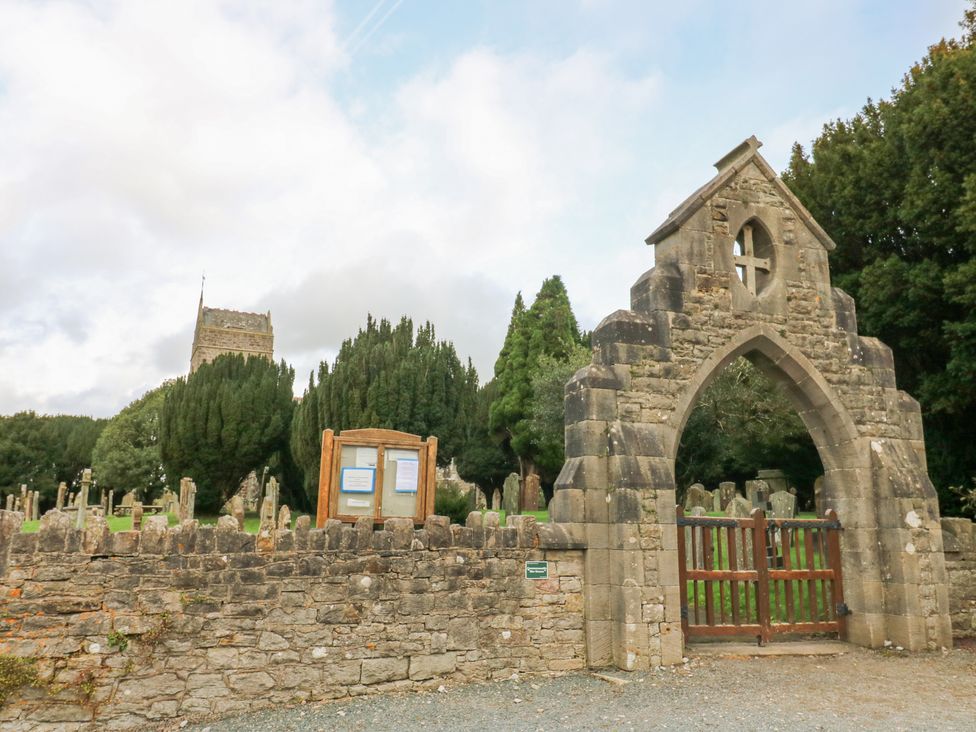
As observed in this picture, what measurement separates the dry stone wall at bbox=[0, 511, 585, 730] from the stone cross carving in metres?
3.94

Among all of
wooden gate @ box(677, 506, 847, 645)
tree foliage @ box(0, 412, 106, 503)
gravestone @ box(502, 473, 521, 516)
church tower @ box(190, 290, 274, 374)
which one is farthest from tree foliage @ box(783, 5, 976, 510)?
church tower @ box(190, 290, 274, 374)

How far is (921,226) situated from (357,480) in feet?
33.9

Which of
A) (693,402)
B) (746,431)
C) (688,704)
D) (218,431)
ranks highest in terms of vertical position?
(218,431)

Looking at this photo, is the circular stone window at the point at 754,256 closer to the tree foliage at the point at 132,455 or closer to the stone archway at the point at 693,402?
the stone archway at the point at 693,402

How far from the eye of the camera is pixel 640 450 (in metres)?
7.30

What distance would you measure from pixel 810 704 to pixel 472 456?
22.1m

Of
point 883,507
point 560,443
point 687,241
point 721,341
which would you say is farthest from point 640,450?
point 560,443

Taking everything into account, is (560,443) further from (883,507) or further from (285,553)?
(285,553)

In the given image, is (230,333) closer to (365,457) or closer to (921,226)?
(365,457)

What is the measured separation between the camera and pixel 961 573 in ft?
28.1

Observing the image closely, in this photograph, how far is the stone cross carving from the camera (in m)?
8.45

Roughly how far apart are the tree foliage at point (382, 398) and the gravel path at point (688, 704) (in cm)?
1378

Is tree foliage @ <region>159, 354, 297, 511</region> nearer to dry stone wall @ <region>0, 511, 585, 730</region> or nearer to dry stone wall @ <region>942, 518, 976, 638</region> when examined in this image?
dry stone wall @ <region>0, 511, 585, 730</region>

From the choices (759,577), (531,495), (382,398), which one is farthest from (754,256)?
(382,398)
